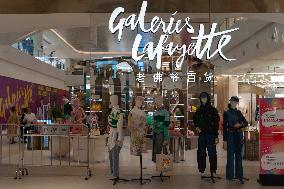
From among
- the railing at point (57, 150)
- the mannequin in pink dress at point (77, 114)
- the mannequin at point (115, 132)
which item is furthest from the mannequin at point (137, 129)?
the mannequin in pink dress at point (77, 114)

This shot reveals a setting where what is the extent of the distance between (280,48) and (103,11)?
16.5 feet

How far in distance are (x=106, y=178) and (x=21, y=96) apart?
7.71 m

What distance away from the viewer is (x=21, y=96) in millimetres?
14305

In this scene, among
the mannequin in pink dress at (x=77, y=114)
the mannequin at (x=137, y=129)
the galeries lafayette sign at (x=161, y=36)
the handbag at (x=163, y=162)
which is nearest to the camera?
the mannequin at (x=137, y=129)

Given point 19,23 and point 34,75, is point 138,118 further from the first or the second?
point 34,75

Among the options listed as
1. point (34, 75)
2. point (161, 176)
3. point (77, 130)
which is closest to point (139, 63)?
point (77, 130)

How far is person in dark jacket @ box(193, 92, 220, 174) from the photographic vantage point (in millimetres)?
7289

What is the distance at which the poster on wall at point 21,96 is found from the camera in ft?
41.3

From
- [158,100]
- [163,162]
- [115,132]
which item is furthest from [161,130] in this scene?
[158,100]

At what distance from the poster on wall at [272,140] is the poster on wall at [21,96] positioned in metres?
8.08

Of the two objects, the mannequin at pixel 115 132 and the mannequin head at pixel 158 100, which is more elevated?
the mannequin head at pixel 158 100

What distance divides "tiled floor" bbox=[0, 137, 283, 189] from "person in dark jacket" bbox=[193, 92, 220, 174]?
418 millimetres

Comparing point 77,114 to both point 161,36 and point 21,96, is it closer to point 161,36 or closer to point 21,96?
point 161,36

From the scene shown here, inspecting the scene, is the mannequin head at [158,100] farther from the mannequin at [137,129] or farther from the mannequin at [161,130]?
the mannequin at [137,129]
